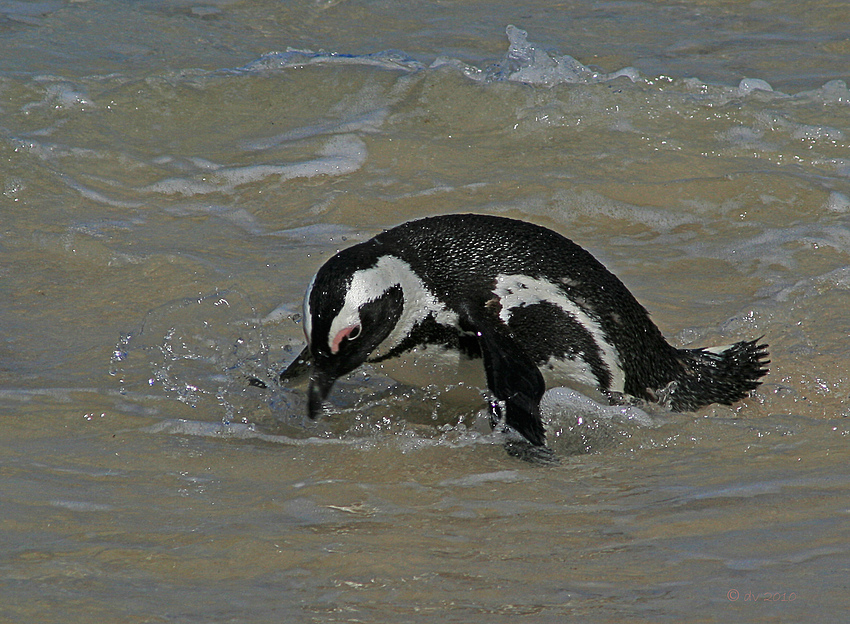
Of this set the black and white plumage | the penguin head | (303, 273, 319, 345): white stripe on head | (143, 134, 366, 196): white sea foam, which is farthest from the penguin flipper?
(143, 134, 366, 196): white sea foam

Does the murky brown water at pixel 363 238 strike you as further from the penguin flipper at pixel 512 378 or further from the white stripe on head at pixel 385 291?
the white stripe on head at pixel 385 291

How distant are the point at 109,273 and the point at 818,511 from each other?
3.30m

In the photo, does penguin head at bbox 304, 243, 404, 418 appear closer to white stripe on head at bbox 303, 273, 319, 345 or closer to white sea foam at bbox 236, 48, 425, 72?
white stripe on head at bbox 303, 273, 319, 345

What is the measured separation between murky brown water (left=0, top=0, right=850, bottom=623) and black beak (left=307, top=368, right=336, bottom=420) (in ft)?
0.42

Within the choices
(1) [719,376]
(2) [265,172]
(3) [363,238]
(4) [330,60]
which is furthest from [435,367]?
(4) [330,60]

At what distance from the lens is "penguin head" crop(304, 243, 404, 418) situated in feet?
10.2

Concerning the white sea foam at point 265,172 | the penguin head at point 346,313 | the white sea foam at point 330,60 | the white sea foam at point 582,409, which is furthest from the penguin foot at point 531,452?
the white sea foam at point 330,60

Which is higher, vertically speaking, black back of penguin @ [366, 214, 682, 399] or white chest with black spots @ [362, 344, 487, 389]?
black back of penguin @ [366, 214, 682, 399]

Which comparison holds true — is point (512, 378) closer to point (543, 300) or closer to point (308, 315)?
point (543, 300)

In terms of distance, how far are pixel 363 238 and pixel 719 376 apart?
218 centimetres

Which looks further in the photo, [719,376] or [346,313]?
[719,376]

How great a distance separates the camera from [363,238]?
16.9 feet

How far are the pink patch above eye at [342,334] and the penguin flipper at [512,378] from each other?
422 millimetres

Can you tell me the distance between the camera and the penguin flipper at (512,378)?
312 centimetres
